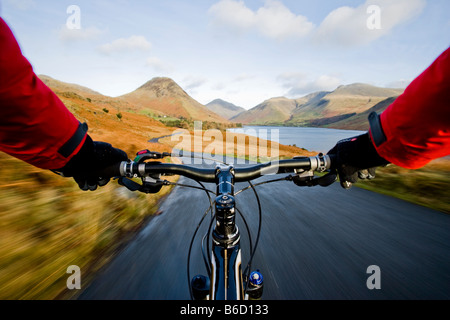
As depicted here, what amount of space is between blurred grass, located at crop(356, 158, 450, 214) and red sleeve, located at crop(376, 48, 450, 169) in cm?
423

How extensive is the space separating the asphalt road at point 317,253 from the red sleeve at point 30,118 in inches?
69.0

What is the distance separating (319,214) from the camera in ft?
11.5

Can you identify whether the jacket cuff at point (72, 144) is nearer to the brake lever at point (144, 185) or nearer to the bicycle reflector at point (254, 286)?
the brake lever at point (144, 185)

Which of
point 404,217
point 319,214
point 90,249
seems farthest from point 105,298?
point 404,217

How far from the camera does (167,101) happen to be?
150250 millimetres

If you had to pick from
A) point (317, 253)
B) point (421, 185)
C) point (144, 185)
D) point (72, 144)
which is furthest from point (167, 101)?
point (72, 144)

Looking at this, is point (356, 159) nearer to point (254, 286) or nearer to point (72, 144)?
point (254, 286)

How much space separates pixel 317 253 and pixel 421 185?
3.66 meters

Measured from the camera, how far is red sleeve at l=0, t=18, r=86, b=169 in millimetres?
637

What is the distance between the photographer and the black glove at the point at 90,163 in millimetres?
1058

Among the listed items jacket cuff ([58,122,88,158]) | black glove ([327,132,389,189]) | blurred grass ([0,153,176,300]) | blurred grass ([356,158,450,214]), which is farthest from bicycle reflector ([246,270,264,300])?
blurred grass ([356,158,450,214])

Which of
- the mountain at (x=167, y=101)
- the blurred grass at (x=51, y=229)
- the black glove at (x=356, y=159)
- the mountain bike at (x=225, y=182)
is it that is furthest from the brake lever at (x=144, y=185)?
the mountain at (x=167, y=101)

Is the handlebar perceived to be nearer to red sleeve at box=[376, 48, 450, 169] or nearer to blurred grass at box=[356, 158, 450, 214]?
red sleeve at box=[376, 48, 450, 169]

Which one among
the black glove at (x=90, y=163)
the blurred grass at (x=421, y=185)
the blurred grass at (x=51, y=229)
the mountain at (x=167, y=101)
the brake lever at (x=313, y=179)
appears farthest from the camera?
the mountain at (x=167, y=101)
